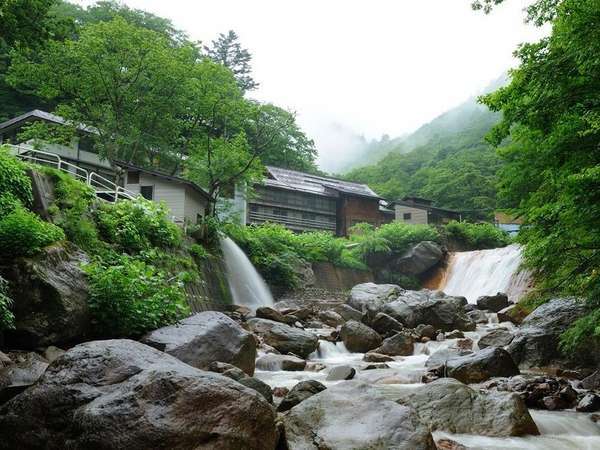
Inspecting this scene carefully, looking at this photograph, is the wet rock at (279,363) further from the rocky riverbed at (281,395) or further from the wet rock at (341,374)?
the wet rock at (341,374)

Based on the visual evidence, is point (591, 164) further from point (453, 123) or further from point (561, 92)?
point (453, 123)

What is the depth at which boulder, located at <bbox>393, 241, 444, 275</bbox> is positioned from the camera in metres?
35.8

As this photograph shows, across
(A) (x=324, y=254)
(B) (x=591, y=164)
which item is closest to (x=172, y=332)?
(B) (x=591, y=164)

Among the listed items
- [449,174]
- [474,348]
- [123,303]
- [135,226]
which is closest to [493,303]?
[474,348]

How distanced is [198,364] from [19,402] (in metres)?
4.30

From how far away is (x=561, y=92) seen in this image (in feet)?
21.2

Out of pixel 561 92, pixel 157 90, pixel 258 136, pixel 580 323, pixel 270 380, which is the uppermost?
pixel 157 90

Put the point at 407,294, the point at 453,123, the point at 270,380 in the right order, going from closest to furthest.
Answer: the point at 270,380
the point at 407,294
the point at 453,123

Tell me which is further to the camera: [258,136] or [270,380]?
[258,136]

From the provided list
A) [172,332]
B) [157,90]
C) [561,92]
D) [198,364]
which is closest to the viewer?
[561,92]

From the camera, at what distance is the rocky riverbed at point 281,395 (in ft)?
14.3

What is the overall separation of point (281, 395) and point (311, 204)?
34394 millimetres

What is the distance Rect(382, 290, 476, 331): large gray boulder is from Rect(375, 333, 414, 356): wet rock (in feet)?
12.0

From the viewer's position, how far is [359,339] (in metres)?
16.0
